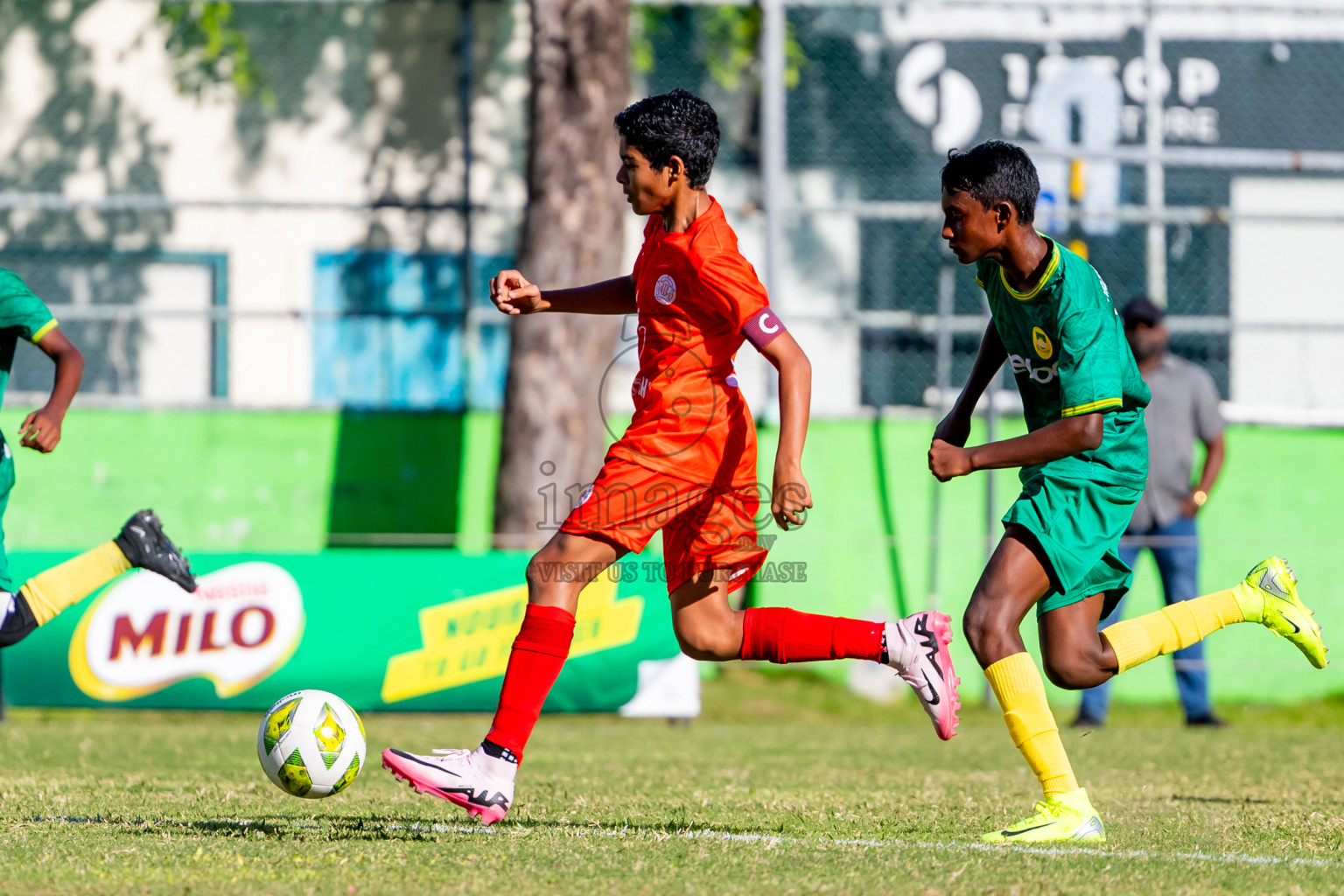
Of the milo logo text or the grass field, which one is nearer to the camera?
the grass field

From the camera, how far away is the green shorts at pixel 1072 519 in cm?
454

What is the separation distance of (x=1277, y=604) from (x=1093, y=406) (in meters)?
1.06

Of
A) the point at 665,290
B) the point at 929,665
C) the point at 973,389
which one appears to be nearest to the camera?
the point at 665,290

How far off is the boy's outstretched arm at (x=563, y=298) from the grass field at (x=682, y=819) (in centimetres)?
158

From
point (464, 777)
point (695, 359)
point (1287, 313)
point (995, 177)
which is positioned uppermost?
point (1287, 313)

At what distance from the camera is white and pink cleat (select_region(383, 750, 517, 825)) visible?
14.0 feet

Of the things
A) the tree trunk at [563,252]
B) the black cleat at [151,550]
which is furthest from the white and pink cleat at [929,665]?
the tree trunk at [563,252]

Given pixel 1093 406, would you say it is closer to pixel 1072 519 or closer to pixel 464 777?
pixel 1072 519

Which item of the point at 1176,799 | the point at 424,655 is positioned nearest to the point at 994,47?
the point at 424,655

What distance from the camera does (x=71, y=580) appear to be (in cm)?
567

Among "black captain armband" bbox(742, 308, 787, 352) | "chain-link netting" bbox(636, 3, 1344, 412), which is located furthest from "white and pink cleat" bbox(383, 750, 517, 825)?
"chain-link netting" bbox(636, 3, 1344, 412)

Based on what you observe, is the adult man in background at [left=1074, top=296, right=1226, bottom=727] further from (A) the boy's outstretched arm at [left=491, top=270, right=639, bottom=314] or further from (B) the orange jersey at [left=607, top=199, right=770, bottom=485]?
(B) the orange jersey at [left=607, top=199, right=770, bottom=485]

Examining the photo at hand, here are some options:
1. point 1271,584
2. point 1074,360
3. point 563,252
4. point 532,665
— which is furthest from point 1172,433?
point 532,665

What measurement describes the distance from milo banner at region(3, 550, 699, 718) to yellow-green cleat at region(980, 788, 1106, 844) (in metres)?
4.68
